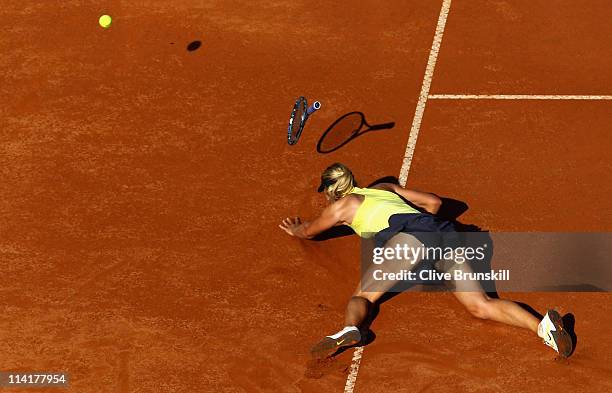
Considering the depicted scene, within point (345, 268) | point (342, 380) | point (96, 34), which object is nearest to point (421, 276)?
point (345, 268)

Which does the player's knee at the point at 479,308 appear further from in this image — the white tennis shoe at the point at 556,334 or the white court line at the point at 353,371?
the white court line at the point at 353,371

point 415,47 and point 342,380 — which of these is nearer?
point 342,380

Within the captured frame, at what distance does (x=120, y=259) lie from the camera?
1272 centimetres

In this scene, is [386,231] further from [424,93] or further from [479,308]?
[424,93]

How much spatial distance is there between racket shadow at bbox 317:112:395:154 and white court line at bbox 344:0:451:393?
38 cm

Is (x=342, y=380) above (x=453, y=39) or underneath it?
underneath

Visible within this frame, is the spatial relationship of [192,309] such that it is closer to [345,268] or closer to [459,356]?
[345,268]

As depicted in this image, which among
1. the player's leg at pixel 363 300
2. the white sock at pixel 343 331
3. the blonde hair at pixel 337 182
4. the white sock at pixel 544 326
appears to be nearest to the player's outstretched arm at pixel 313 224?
the blonde hair at pixel 337 182

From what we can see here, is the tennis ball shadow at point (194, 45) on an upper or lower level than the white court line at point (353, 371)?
upper

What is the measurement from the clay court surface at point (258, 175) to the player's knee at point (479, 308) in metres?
0.13

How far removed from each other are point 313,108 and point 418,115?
1.66 metres

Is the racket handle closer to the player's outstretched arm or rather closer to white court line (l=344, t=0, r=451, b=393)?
white court line (l=344, t=0, r=451, b=393)

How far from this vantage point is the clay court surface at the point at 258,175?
11.5m

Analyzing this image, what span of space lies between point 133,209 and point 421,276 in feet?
12.3
